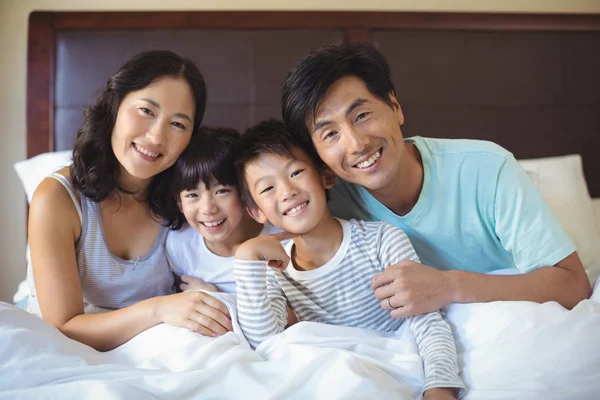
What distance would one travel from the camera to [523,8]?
267 centimetres

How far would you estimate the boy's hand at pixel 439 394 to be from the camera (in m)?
1.03

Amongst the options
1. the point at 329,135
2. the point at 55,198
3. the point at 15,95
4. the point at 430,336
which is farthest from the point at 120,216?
the point at 15,95

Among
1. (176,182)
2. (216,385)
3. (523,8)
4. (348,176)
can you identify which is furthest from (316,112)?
(523,8)

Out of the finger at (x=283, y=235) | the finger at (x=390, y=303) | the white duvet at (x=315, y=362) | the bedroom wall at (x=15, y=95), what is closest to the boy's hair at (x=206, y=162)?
the finger at (x=283, y=235)

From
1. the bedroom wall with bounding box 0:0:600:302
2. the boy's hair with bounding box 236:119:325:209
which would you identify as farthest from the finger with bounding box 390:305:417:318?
the bedroom wall with bounding box 0:0:600:302

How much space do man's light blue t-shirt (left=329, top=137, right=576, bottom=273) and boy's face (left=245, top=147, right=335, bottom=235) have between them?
0.91 feet

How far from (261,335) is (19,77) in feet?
6.37

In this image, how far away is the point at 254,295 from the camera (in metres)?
1.31

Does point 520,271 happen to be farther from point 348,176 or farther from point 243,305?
point 243,305

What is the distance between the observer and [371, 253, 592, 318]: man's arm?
1.26 m

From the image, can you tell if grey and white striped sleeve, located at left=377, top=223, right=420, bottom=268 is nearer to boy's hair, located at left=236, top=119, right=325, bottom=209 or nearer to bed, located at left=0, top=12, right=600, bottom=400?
boy's hair, located at left=236, top=119, right=325, bottom=209

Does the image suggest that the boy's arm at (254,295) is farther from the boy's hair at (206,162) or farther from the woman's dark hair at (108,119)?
the woman's dark hair at (108,119)

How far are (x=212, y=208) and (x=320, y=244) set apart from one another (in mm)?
348

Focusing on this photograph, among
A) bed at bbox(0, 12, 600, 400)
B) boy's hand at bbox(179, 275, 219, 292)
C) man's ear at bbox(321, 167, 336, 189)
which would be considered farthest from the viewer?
bed at bbox(0, 12, 600, 400)
